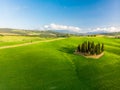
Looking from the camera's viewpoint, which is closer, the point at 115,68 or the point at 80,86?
the point at 80,86

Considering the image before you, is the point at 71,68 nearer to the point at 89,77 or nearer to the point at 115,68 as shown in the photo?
the point at 89,77

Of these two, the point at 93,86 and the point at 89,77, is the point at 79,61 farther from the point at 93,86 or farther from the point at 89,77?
the point at 93,86

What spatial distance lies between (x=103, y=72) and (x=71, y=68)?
10860 millimetres

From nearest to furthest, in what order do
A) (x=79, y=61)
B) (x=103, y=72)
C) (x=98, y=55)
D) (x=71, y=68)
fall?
1. (x=103, y=72)
2. (x=71, y=68)
3. (x=79, y=61)
4. (x=98, y=55)

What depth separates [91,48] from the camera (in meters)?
82.8

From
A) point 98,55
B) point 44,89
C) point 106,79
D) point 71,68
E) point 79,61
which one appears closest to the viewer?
point 44,89

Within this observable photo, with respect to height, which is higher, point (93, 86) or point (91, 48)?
point (91, 48)

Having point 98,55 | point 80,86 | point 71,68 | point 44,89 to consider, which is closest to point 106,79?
point 80,86

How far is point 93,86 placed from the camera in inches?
1818

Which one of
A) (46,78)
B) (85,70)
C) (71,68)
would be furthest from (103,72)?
(46,78)

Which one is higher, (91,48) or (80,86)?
(91,48)

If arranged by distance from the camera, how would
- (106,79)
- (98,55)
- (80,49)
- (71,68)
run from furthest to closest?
(80,49)
(98,55)
(71,68)
(106,79)

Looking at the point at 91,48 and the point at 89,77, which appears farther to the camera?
the point at 91,48

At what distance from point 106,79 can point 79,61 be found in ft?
68.3
